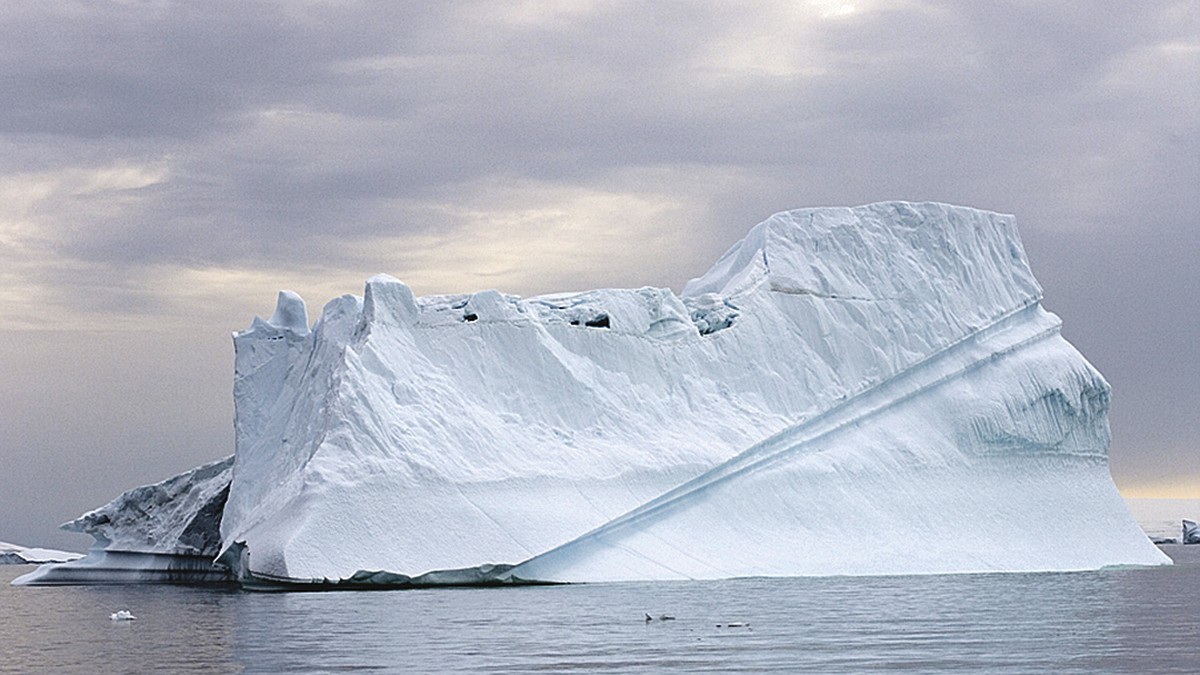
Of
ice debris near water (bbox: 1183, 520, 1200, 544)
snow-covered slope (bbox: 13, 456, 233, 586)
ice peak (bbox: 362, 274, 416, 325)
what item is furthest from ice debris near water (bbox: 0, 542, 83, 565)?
ice debris near water (bbox: 1183, 520, 1200, 544)

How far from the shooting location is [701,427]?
19797mm

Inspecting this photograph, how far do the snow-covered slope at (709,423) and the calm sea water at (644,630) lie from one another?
0.98 metres

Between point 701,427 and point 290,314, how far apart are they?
7097 mm

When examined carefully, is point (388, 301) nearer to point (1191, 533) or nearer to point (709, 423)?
point (709, 423)

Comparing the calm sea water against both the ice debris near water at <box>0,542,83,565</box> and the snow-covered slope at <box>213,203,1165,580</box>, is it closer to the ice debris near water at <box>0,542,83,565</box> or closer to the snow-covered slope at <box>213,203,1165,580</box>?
the snow-covered slope at <box>213,203,1165,580</box>

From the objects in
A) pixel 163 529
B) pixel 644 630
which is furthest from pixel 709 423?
pixel 163 529

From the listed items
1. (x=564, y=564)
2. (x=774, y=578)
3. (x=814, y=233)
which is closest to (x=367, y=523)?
(x=564, y=564)

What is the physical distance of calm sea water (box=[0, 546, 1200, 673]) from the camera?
30.5ft

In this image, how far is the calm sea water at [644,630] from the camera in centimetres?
928

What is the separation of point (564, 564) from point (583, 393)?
2.89 meters

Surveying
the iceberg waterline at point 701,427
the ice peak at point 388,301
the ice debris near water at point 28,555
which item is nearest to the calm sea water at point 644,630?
the iceberg waterline at point 701,427

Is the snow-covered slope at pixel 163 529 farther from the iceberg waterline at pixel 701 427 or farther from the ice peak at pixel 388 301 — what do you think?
the ice peak at pixel 388 301

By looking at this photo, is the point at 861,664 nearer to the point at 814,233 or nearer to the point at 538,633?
the point at 538,633

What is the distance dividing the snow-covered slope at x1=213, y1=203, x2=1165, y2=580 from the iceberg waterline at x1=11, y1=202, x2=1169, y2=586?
0.04 meters
